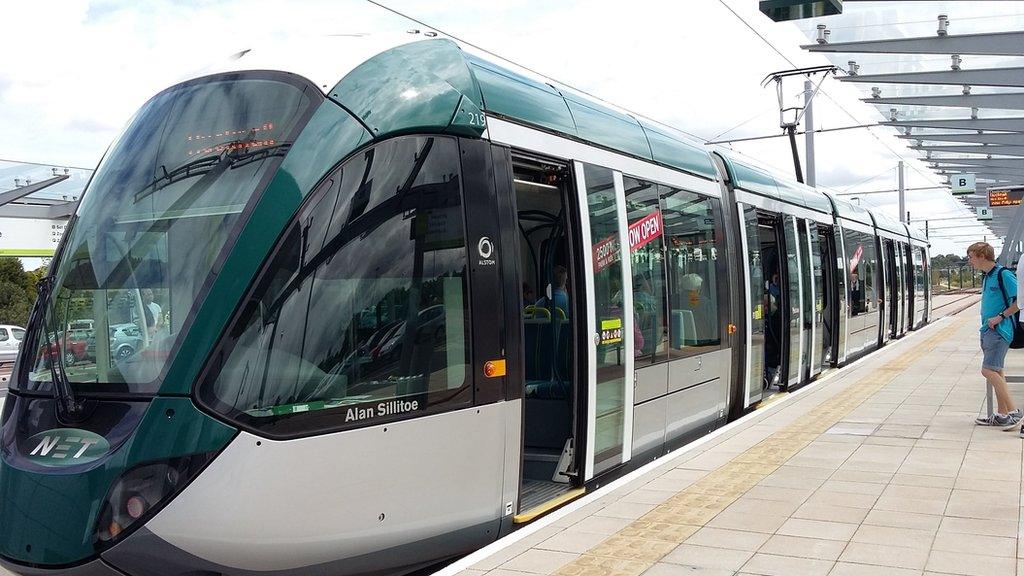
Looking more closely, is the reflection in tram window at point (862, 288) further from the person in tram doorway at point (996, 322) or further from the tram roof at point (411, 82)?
the tram roof at point (411, 82)

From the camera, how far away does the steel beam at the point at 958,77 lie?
16875mm

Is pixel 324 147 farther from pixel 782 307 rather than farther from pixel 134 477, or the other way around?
pixel 782 307

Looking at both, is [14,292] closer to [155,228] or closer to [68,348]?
[68,348]

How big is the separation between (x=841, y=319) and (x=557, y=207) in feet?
33.6

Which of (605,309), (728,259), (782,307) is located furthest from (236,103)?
(782,307)

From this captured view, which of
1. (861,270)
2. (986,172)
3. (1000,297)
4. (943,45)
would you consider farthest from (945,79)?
(986,172)

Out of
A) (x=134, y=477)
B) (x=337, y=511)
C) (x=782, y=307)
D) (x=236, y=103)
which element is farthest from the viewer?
(x=782, y=307)

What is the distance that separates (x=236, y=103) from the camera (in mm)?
5496

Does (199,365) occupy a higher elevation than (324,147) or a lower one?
lower

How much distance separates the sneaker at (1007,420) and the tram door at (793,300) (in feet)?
13.1

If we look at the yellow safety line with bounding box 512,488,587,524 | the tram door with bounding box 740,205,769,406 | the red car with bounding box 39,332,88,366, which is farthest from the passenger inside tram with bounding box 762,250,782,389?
the red car with bounding box 39,332,88,366

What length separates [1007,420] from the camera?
9.45m

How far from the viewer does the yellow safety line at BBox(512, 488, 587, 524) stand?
6241 millimetres

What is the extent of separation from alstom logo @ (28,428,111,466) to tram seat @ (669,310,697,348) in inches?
203
